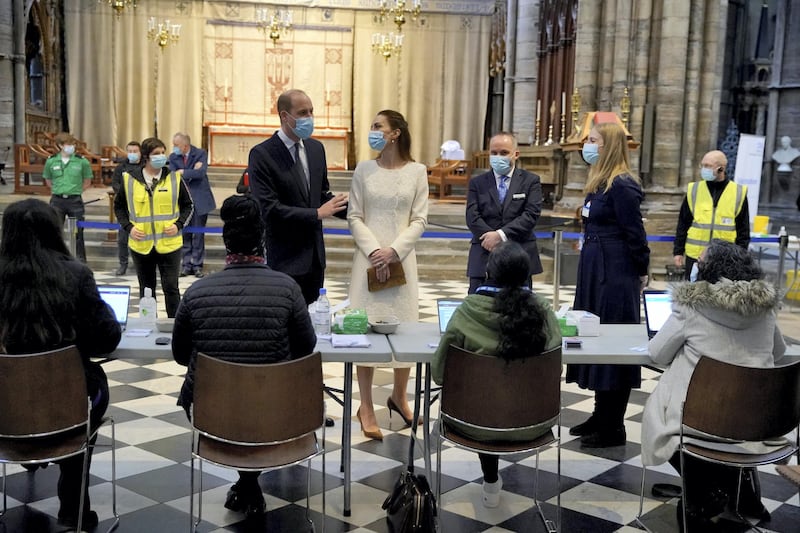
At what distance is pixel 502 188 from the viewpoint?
510 centimetres

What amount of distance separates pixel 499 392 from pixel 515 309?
31cm

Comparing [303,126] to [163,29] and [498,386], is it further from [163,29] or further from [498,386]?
[163,29]

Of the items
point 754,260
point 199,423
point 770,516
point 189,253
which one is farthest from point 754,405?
point 189,253

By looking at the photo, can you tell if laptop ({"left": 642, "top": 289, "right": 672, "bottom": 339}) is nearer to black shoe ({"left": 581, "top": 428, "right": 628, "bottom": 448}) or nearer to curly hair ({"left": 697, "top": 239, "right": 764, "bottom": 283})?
curly hair ({"left": 697, "top": 239, "right": 764, "bottom": 283})

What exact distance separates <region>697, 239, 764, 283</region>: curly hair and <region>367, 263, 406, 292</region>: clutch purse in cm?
170

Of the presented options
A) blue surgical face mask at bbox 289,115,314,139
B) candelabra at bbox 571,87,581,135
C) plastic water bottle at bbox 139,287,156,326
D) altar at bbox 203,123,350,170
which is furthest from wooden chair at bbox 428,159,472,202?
plastic water bottle at bbox 139,287,156,326

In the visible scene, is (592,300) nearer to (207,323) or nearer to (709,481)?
(709,481)

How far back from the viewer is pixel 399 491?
3.32 metres

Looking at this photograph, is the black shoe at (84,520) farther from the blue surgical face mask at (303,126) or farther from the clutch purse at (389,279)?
the blue surgical face mask at (303,126)

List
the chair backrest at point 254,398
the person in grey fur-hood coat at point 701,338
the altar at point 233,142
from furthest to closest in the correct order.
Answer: the altar at point 233,142
the person in grey fur-hood coat at point 701,338
the chair backrest at point 254,398

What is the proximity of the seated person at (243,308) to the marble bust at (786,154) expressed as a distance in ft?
46.8

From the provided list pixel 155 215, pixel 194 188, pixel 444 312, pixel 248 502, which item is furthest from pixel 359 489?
pixel 194 188

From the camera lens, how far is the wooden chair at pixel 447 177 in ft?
50.7

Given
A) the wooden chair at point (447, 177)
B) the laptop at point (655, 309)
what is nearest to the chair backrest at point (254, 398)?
the laptop at point (655, 309)
